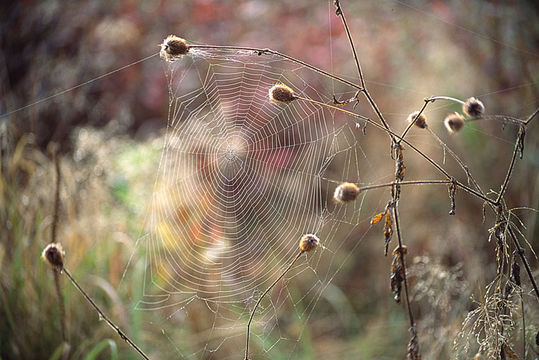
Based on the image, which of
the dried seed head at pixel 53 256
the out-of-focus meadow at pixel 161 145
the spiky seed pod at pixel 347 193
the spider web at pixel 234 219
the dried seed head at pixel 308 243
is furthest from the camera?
the spider web at pixel 234 219

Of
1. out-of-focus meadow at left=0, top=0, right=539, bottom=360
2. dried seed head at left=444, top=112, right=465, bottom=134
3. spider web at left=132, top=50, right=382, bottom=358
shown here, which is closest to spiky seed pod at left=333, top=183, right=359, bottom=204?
dried seed head at left=444, top=112, right=465, bottom=134

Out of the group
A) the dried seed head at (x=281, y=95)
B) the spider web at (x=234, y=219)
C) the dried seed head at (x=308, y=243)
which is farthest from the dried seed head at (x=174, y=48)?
the spider web at (x=234, y=219)

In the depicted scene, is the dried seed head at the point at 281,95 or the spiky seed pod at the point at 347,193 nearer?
the spiky seed pod at the point at 347,193

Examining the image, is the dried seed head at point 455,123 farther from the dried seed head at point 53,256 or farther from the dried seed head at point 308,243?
the dried seed head at point 53,256

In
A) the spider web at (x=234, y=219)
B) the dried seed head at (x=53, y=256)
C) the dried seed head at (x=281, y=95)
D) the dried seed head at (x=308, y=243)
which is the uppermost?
the dried seed head at (x=281, y=95)

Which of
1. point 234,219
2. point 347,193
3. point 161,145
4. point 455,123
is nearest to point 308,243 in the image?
point 347,193

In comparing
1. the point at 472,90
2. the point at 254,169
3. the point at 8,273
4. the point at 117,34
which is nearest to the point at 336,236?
the point at 254,169

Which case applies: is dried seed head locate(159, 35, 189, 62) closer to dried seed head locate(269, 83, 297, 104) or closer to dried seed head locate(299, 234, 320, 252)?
dried seed head locate(269, 83, 297, 104)
